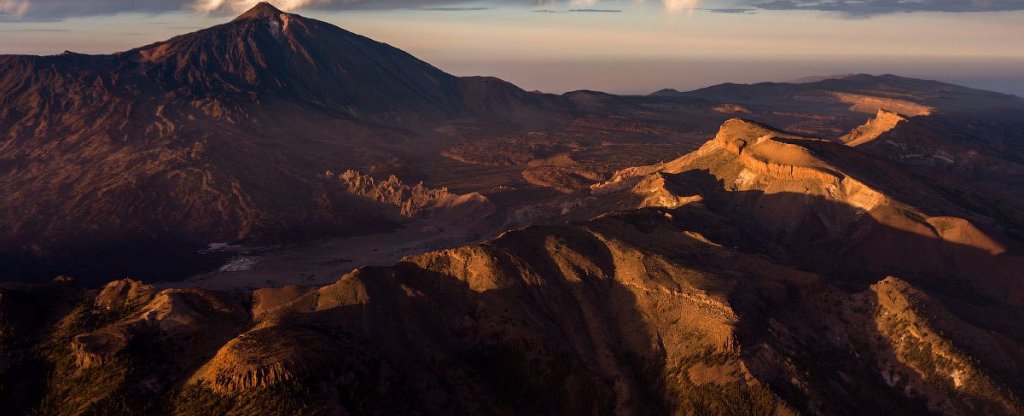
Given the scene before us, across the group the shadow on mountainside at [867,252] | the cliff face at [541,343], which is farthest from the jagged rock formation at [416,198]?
the cliff face at [541,343]

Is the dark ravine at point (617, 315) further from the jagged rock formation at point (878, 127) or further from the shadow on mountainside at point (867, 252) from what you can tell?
the jagged rock formation at point (878, 127)

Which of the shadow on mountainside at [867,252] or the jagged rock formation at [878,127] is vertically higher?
the jagged rock formation at [878,127]

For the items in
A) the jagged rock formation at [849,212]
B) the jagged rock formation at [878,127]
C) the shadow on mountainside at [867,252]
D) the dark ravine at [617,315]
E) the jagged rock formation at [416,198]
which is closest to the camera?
the dark ravine at [617,315]

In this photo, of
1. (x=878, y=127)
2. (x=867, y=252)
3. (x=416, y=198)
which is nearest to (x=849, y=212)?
(x=867, y=252)

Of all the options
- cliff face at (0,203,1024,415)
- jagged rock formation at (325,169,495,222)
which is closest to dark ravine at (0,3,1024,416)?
cliff face at (0,203,1024,415)

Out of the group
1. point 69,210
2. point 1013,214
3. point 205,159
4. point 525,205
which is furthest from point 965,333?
A: point 205,159

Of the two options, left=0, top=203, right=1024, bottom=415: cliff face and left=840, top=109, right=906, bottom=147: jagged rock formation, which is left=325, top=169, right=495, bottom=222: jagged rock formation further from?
left=840, top=109, right=906, bottom=147: jagged rock formation

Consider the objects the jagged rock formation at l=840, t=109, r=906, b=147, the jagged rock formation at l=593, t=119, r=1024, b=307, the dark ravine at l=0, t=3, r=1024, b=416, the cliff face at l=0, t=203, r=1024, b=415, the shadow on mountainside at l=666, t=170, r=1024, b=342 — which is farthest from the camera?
the jagged rock formation at l=840, t=109, r=906, b=147

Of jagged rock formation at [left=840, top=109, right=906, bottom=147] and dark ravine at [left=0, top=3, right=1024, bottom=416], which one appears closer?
dark ravine at [left=0, top=3, right=1024, bottom=416]

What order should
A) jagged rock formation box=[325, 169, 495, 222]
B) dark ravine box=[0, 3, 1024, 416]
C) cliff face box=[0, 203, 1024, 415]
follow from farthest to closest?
jagged rock formation box=[325, 169, 495, 222], dark ravine box=[0, 3, 1024, 416], cliff face box=[0, 203, 1024, 415]

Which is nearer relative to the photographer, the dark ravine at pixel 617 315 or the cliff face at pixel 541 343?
the cliff face at pixel 541 343

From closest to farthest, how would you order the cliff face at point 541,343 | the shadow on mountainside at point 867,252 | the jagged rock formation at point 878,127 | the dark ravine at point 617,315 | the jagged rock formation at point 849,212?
the cliff face at point 541,343 < the dark ravine at point 617,315 < the shadow on mountainside at point 867,252 < the jagged rock formation at point 849,212 < the jagged rock formation at point 878,127

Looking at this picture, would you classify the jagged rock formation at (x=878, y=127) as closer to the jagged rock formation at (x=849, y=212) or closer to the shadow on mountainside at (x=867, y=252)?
the jagged rock formation at (x=849, y=212)
